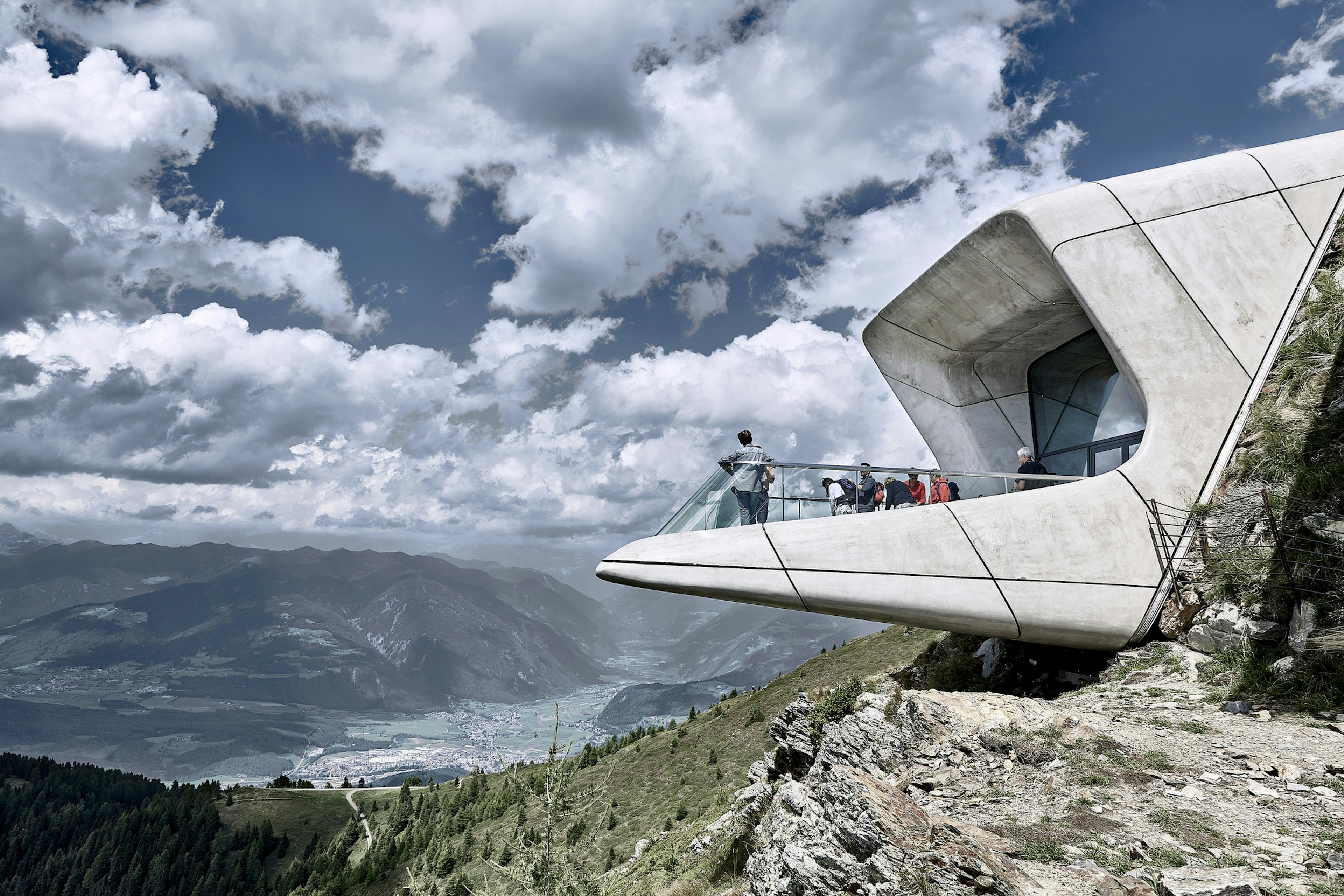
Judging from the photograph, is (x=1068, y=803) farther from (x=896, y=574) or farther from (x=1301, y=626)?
(x=1301, y=626)

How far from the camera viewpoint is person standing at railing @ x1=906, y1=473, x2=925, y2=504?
543 inches

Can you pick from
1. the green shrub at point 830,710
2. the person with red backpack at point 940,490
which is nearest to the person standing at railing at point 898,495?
the person with red backpack at point 940,490

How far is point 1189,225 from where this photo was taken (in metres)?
14.8

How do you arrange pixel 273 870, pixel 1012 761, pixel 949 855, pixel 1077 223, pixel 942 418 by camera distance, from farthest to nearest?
1. pixel 273 870
2. pixel 942 418
3. pixel 1077 223
4. pixel 1012 761
5. pixel 949 855

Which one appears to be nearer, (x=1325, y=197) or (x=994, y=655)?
(x=1325, y=197)

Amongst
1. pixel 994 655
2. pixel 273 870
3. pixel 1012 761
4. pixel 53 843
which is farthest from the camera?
pixel 53 843

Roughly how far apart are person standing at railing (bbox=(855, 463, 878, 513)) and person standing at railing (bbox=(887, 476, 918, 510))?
27cm

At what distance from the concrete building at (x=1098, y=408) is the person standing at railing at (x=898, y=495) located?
27.3 inches

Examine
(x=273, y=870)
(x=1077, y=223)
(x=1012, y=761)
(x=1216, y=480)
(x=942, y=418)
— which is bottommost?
A: (x=273, y=870)

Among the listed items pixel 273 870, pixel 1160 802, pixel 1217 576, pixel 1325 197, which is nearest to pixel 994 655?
pixel 1217 576

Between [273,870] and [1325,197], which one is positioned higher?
[1325,197]

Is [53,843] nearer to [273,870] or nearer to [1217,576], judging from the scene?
[273,870]

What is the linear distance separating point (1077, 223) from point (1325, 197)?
19.3 feet

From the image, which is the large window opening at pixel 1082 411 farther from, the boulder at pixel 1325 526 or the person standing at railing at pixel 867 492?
the person standing at railing at pixel 867 492
